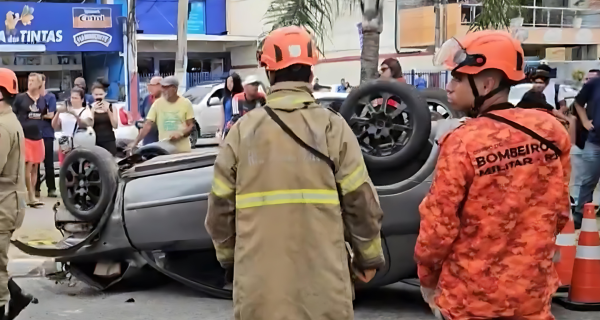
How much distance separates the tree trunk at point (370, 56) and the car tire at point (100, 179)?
4.02 m

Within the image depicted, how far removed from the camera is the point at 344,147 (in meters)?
3.02

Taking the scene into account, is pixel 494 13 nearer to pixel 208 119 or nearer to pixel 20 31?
pixel 208 119

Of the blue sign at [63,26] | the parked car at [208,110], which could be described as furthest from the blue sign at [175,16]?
the parked car at [208,110]

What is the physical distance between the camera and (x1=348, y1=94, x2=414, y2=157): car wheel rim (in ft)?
17.3

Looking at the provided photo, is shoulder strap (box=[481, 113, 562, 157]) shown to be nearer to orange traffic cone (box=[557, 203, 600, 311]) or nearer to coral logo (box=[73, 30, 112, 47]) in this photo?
orange traffic cone (box=[557, 203, 600, 311])

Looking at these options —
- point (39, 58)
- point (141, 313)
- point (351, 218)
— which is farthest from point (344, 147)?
point (39, 58)

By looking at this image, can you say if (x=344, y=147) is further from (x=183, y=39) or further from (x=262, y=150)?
(x=183, y=39)

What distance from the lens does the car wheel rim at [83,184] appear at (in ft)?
20.0

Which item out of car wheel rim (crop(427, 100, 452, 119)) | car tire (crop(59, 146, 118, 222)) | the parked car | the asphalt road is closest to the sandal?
the asphalt road

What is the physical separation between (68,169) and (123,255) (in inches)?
32.3

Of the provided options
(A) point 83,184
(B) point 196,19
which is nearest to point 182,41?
(A) point 83,184

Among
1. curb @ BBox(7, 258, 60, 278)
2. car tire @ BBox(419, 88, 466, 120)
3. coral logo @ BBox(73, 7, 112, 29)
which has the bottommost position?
curb @ BBox(7, 258, 60, 278)

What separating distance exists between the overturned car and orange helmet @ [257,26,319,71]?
223 centimetres

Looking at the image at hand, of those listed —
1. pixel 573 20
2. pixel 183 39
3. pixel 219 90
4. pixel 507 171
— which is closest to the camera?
pixel 507 171
